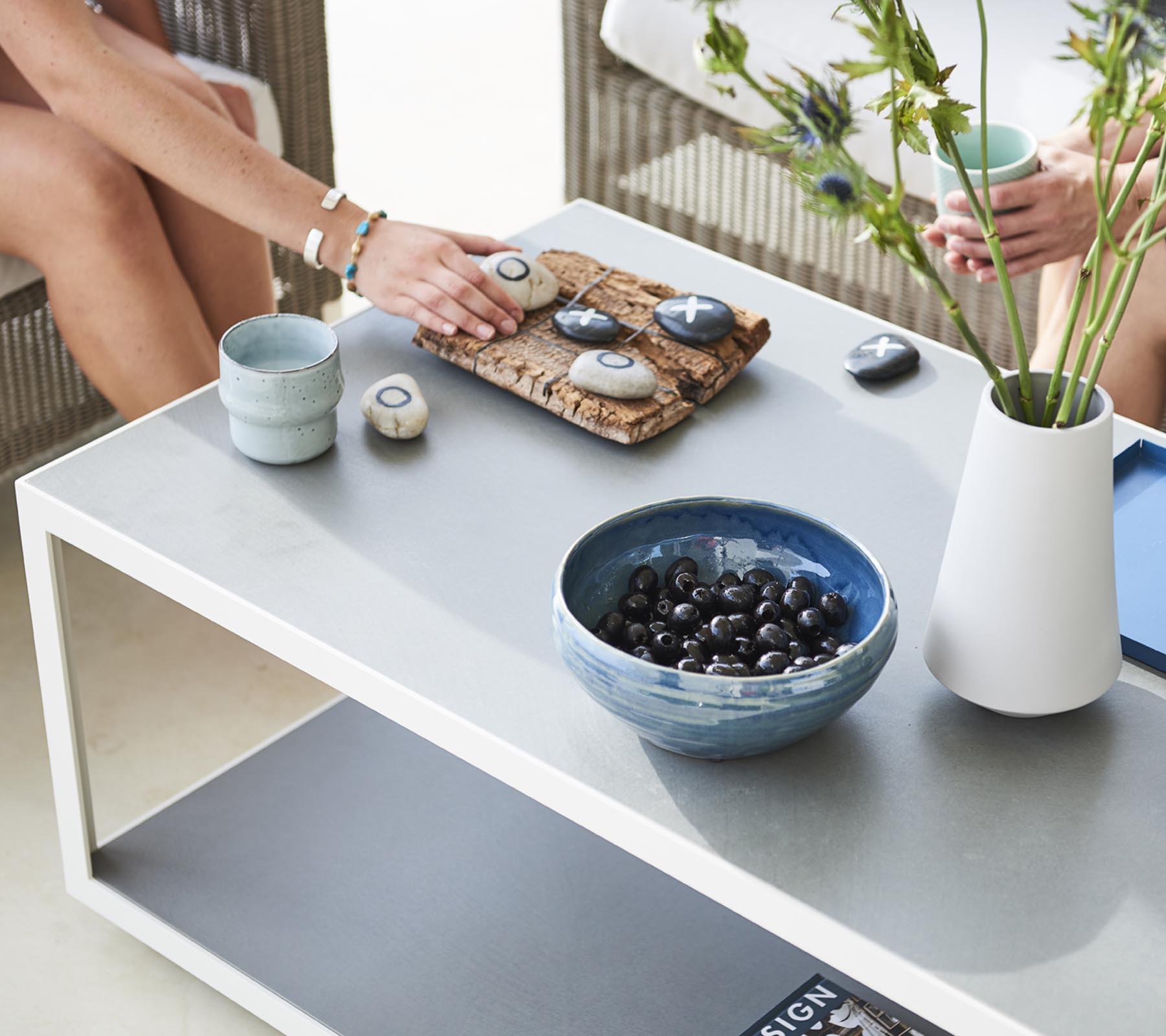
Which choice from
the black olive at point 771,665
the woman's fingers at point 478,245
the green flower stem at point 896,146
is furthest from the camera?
the woman's fingers at point 478,245

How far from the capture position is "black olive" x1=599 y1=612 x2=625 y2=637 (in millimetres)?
891

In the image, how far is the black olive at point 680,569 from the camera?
3.10 ft

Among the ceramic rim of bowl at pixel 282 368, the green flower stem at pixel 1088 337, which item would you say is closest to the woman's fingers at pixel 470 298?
the ceramic rim of bowl at pixel 282 368

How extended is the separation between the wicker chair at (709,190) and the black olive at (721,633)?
3.74 feet

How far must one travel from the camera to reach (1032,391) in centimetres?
87

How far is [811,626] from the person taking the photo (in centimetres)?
90

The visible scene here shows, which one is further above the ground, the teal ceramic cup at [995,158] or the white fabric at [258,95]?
the teal ceramic cup at [995,158]

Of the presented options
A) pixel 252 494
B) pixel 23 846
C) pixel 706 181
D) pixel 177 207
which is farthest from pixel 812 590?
pixel 706 181

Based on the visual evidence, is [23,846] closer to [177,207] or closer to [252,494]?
[252,494]

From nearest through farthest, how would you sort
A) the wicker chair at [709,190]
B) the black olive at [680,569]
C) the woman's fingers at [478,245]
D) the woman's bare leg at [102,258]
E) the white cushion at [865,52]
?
the black olive at [680,569], the woman's fingers at [478,245], the woman's bare leg at [102,258], the white cushion at [865,52], the wicker chair at [709,190]

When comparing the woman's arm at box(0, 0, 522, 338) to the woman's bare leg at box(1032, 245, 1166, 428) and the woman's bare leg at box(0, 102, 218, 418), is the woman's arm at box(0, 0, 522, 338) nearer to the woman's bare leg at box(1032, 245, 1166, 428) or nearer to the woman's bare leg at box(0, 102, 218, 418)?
→ the woman's bare leg at box(0, 102, 218, 418)

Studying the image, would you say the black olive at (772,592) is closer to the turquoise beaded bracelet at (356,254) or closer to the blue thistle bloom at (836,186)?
the blue thistle bloom at (836,186)

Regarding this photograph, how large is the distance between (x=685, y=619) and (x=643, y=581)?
0.05m

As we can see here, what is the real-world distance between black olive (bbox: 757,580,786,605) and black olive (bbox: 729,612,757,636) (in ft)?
0.06
